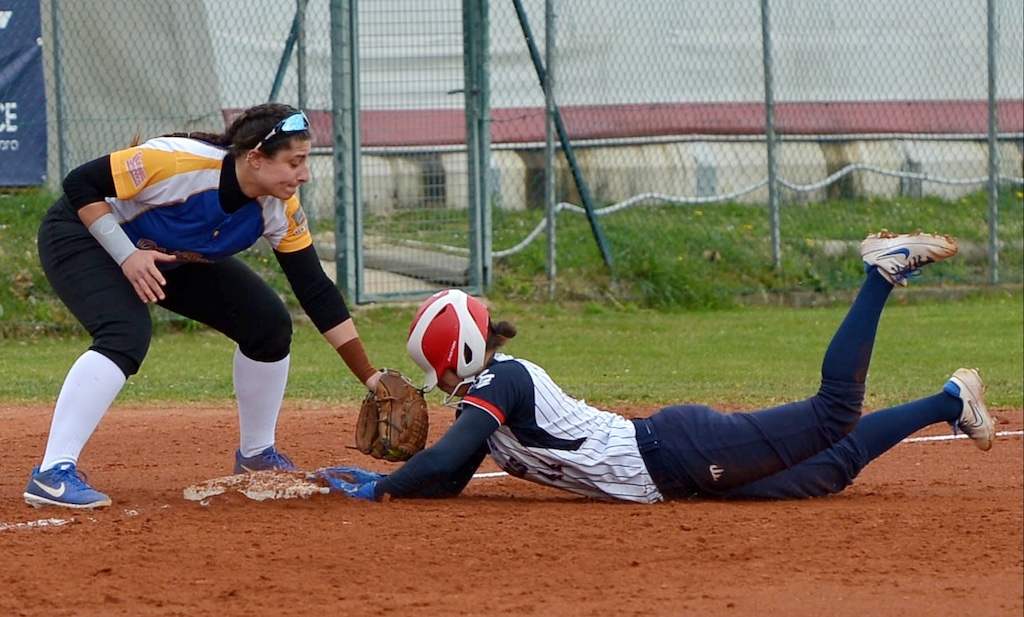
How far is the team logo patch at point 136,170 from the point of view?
4.98 metres

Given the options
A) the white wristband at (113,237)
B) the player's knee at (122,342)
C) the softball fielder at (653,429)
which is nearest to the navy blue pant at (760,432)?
the softball fielder at (653,429)

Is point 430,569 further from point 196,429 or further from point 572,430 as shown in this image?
point 196,429

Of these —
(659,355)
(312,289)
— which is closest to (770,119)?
(659,355)

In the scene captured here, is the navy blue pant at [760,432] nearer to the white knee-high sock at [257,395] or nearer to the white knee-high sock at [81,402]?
the white knee-high sock at [257,395]

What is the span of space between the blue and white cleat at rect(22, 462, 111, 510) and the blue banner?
704cm

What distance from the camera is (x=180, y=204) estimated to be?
200 inches

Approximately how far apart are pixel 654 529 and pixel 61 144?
806 centimetres

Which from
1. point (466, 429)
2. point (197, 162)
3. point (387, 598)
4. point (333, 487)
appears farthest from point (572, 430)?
point (197, 162)

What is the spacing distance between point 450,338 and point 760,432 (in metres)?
1.15

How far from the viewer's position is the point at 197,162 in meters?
5.07

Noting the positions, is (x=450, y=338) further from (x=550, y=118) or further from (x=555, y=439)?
(x=550, y=118)

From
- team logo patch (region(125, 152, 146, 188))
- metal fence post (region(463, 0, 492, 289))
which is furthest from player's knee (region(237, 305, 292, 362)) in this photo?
metal fence post (region(463, 0, 492, 289))

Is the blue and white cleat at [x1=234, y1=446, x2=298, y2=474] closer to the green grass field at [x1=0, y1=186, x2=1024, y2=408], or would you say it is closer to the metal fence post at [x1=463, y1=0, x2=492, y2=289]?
the green grass field at [x1=0, y1=186, x2=1024, y2=408]

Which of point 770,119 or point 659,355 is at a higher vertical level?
point 770,119
